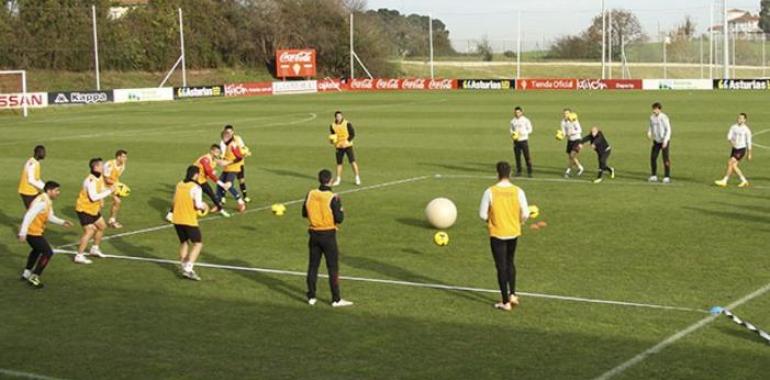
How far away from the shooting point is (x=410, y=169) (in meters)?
32.4

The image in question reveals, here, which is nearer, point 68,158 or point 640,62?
point 68,158

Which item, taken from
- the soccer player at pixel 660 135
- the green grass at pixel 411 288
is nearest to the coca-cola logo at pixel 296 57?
the green grass at pixel 411 288

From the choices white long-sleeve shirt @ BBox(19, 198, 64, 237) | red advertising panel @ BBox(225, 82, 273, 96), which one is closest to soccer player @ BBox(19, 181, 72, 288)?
white long-sleeve shirt @ BBox(19, 198, 64, 237)

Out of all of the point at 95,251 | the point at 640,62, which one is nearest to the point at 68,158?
the point at 95,251

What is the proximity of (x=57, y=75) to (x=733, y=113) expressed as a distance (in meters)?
56.6

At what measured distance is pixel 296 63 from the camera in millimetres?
91000

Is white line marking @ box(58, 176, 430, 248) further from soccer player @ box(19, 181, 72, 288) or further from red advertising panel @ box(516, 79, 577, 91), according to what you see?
red advertising panel @ box(516, 79, 577, 91)

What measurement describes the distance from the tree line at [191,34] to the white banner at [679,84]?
2959 cm

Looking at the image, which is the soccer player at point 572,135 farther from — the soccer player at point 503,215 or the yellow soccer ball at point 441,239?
the soccer player at point 503,215

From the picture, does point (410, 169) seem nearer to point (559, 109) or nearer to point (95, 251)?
point (95, 251)

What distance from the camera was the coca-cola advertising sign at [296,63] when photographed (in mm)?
90250

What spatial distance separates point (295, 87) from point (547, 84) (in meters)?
21.1

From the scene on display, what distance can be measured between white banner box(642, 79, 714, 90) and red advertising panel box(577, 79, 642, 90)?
83 cm

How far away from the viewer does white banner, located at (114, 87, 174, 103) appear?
72875 mm
